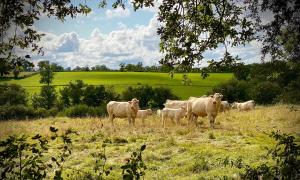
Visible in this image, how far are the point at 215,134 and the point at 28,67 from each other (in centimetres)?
1692

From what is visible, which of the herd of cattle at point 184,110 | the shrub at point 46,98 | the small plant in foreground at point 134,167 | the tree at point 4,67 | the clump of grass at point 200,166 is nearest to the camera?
the tree at point 4,67

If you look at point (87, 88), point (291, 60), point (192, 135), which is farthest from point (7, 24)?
point (87, 88)

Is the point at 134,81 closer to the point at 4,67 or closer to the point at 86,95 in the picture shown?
the point at 86,95

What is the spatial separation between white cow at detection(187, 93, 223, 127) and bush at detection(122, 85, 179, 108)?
56.0 m

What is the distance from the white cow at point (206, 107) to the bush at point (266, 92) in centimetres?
5204

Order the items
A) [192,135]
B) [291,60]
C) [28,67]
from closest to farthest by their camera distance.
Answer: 1. [28,67]
2. [291,60]
3. [192,135]

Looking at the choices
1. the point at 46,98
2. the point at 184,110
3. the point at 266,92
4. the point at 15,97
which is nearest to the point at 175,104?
the point at 184,110

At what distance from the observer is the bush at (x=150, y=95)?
285ft

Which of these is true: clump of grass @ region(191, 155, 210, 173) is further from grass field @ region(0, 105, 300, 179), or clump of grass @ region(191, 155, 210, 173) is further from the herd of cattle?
the herd of cattle

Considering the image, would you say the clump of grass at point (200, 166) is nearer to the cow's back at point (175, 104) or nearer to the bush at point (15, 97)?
the cow's back at point (175, 104)

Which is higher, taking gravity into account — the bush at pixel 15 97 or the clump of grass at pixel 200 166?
the clump of grass at pixel 200 166

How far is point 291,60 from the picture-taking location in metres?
10.7

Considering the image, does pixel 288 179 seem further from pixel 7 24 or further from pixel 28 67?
pixel 7 24

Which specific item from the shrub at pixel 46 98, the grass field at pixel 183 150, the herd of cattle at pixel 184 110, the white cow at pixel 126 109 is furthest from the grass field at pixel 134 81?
the grass field at pixel 183 150
